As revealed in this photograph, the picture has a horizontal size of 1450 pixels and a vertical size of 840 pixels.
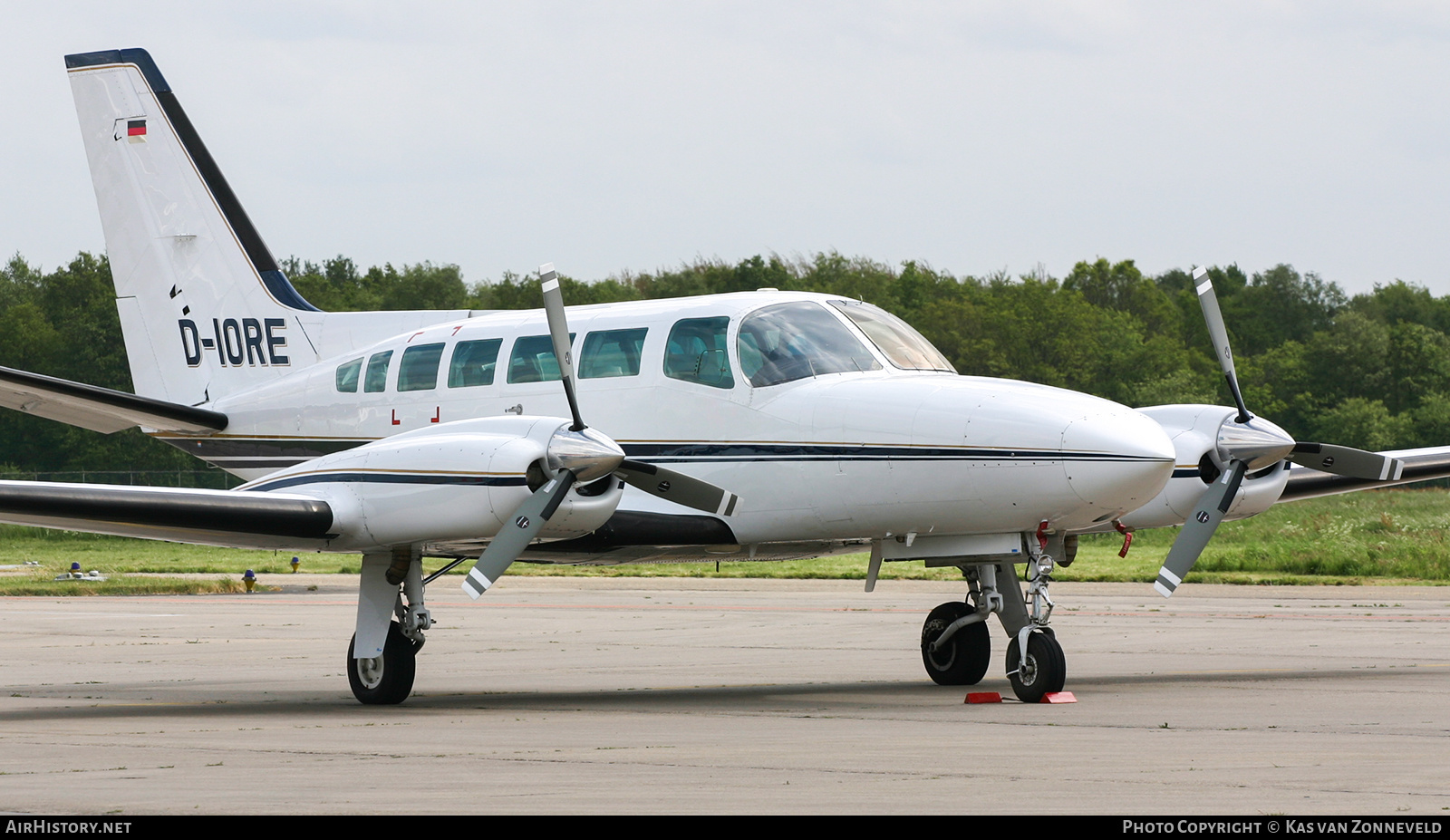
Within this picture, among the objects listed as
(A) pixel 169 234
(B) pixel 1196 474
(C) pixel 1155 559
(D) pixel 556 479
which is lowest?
(C) pixel 1155 559

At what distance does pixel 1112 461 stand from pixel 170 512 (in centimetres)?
657

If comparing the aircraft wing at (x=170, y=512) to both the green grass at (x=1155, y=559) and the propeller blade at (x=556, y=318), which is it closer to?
the propeller blade at (x=556, y=318)

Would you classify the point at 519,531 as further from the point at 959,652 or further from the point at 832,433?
the point at 959,652

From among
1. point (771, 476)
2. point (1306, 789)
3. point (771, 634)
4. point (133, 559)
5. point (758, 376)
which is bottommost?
point (133, 559)

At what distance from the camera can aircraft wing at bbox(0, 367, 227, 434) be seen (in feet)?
42.2

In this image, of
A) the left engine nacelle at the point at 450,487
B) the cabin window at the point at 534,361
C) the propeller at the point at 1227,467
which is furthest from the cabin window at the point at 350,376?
the propeller at the point at 1227,467

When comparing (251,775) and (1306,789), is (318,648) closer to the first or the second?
(251,775)

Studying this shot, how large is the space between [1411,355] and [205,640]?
6240 cm

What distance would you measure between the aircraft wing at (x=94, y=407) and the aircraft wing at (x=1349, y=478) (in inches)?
394

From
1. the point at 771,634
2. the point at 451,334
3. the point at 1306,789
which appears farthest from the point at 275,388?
the point at 1306,789

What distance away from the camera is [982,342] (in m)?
66.9

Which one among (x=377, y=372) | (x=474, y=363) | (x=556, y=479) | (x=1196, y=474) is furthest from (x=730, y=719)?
(x=377, y=372)

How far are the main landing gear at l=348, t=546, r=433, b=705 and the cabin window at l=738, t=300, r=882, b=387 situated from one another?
302 cm

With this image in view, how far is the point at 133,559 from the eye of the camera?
42188mm
